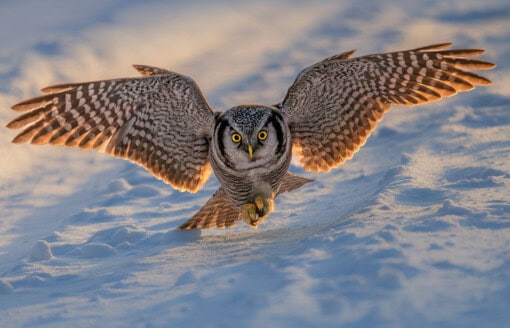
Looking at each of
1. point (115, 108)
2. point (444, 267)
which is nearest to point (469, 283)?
point (444, 267)

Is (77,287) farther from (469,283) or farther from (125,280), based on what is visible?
(469,283)

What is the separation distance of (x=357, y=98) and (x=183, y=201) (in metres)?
2.25

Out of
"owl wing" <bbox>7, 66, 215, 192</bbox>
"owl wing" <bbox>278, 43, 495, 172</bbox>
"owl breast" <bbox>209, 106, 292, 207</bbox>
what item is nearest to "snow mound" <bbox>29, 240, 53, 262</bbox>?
"owl wing" <bbox>7, 66, 215, 192</bbox>

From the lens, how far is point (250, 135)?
18.8ft

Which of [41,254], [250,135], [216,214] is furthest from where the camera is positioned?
[216,214]

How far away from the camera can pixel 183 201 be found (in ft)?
25.5

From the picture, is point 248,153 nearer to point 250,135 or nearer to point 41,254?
point 250,135

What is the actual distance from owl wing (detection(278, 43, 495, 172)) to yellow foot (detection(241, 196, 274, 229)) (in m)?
0.72

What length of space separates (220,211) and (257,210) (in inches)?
23.5

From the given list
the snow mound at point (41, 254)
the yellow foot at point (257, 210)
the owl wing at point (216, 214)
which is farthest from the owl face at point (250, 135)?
the snow mound at point (41, 254)

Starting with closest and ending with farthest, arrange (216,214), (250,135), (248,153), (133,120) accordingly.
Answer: (250,135), (248,153), (133,120), (216,214)

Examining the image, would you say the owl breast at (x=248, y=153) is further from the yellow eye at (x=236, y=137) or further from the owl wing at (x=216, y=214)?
the owl wing at (x=216, y=214)

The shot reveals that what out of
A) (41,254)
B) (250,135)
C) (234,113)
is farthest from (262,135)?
(41,254)

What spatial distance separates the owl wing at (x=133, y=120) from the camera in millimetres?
6121
